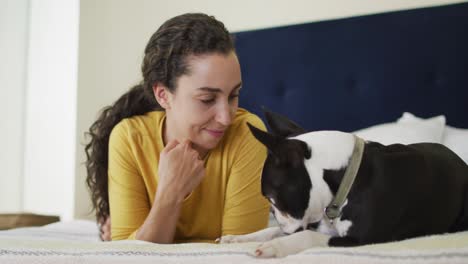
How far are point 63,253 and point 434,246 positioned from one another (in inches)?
25.8

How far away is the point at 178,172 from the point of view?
1.39 metres

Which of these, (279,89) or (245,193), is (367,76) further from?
(245,193)

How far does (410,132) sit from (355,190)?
1046 millimetres

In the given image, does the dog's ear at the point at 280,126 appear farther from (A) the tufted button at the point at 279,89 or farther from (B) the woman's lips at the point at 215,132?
(A) the tufted button at the point at 279,89

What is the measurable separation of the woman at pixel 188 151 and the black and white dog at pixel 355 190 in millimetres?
290

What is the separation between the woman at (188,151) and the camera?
4.54 feet

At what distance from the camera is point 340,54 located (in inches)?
97.5

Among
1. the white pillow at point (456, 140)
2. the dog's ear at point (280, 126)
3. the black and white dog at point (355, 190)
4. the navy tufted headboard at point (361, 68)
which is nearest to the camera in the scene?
the black and white dog at point (355, 190)

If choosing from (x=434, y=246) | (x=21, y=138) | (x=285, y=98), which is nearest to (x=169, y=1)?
(x=285, y=98)

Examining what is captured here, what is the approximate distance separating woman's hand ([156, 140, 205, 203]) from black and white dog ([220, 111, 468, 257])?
258 millimetres

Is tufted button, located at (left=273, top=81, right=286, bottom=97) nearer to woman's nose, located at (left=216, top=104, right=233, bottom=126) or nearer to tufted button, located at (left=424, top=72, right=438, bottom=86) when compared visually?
tufted button, located at (left=424, top=72, right=438, bottom=86)

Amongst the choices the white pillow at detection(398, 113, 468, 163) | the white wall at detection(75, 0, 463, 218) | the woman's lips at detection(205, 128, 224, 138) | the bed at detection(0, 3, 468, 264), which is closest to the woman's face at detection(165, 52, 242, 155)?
the woman's lips at detection(205, 128, 224, 138)

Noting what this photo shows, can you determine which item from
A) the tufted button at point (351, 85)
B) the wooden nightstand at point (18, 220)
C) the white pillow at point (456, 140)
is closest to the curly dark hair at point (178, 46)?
the white pillow at point (456, 140)

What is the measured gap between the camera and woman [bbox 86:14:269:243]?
138 cm
